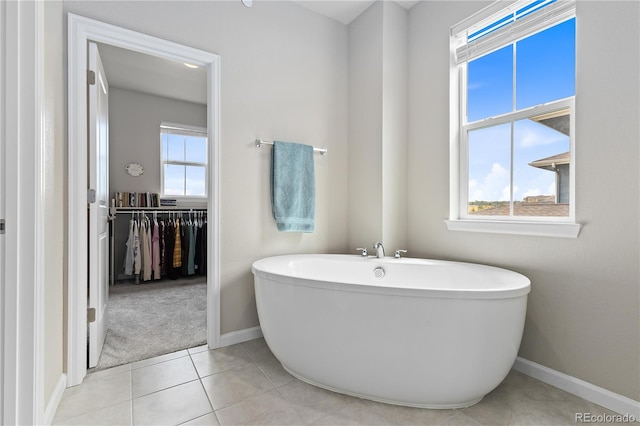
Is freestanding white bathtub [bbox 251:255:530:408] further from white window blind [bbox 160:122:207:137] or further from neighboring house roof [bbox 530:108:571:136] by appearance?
white window blind [bbox 160:122:207:137]

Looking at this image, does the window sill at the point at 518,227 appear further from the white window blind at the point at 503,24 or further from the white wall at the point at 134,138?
the white wall at the point at 134,138

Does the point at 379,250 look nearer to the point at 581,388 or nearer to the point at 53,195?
the point at 581,388

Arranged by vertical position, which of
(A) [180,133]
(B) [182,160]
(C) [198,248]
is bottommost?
(C) [198,248]

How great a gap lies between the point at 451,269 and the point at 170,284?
3.43 metres

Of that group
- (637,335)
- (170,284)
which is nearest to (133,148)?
(170,284)

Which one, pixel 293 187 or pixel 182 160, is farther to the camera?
pixel 182 160

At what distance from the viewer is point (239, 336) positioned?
7.62 feet

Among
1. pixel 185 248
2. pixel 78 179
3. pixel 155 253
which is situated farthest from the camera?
pixel 185 248

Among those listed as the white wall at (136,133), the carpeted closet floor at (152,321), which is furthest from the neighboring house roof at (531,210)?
the white wall at (136,133)

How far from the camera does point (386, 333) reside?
57.6 inches

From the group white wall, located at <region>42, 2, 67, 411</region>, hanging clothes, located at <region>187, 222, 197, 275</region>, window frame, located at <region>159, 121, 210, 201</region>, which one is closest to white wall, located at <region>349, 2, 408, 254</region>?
white wall, located at <region>42, 2, 67, 411</region>

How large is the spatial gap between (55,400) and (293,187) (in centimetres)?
184

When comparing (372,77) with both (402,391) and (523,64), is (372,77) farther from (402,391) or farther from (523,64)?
(402,391)

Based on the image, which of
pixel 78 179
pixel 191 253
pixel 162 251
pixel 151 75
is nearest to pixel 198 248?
pixel 191 253
